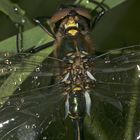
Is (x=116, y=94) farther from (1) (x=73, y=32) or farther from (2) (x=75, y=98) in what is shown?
(1) (x=73, y=32)

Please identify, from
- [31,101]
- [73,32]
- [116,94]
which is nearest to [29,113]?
→ [31,101]

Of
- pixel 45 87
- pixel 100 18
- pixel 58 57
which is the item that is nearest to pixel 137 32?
pixel 100 18

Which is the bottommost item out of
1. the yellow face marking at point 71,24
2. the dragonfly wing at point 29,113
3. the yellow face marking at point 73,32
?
the dragonfly wing at point 29,113

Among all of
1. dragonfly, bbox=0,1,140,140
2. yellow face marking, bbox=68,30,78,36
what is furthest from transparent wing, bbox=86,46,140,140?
yellow face marking, bbox=68,30,78,36

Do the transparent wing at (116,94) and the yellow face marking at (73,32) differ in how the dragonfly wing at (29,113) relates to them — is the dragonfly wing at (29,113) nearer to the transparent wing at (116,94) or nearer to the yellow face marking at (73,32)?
the transparent wing at (116,94)

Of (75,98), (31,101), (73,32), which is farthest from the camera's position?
(73,32)

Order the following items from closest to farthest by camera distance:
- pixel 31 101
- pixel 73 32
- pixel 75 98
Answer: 1. pixel 31 101
2. pixel 75 98
3. pixel 73 32

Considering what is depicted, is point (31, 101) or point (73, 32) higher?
point (73, 32)

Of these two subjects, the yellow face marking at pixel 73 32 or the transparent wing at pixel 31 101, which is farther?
the yellow face marking at pixel 73 32

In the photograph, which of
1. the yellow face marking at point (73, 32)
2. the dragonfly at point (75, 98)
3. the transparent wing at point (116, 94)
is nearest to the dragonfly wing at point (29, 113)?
the dragonfly at point (75, 98)
